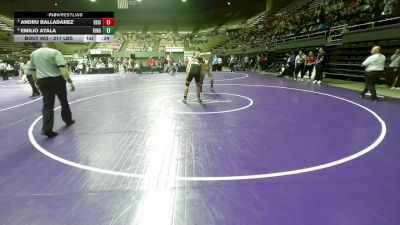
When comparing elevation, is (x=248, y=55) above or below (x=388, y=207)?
above

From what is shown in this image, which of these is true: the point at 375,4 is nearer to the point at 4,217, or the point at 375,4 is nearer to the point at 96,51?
the point at 4,217

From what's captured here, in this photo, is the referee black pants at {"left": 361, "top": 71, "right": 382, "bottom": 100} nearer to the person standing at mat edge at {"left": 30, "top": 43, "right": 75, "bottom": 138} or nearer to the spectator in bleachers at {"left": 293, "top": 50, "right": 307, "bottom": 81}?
the spectator in bleachers at {"left": 293, "top": 50, "right": 307, "bottom": 81}

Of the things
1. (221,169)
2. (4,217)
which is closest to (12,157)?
(4,217)

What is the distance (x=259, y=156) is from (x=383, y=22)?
1340 centimetres

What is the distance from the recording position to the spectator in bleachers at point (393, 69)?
12414 millimetres

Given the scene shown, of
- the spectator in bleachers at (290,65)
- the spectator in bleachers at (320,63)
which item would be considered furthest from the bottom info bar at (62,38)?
the spectator in bleachers at (290,65)

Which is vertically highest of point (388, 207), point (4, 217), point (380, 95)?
point (380, 95)

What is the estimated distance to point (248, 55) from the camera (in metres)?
34.1

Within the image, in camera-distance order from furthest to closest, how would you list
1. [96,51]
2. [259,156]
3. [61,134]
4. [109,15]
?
1. [96,51]
2. [109,15]
3. [61,134]
4. [259,156]
